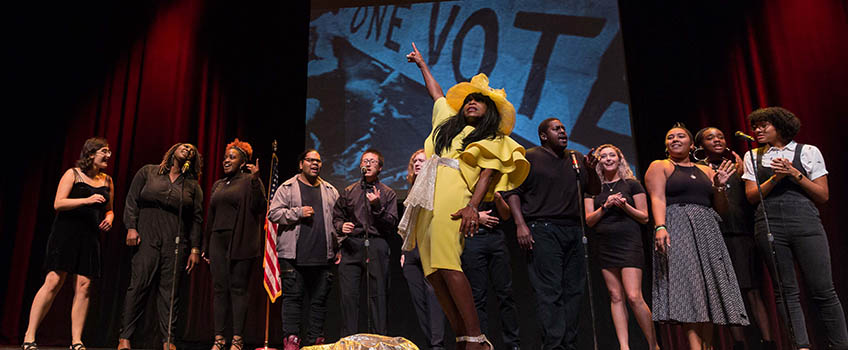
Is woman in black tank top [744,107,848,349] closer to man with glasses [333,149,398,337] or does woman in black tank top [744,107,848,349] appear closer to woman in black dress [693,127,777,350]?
woman in black dress [693,127,777,350]

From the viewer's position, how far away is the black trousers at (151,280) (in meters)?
4.15

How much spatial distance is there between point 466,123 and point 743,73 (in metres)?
4.33

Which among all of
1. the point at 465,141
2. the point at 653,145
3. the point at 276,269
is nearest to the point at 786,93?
the point at 653,145

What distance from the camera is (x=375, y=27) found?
6512 millimetres

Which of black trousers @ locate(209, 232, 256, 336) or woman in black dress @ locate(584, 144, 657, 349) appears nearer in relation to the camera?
woman in black dress @ locate(584, 144, 657, 349)

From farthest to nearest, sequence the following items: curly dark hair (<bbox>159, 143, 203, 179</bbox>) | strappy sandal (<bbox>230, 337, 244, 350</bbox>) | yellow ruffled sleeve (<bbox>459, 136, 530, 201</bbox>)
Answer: curly dark hair (<bbox>159, 143, 203, 179</bbox>)
strappy sandal (<bbox>230, 337, 244, 350</bbox>)
yellow ruffled sleeve (<bbox>459, 136, 530, 201</bbox>)

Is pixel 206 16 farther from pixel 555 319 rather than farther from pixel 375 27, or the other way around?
pixel 555 319

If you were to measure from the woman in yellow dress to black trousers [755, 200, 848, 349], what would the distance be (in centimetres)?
209

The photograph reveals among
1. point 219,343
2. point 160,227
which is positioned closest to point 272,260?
point 219,343

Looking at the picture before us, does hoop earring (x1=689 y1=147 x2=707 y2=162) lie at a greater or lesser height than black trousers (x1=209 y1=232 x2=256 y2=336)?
greater

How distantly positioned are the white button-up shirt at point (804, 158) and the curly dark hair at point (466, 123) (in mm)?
2248

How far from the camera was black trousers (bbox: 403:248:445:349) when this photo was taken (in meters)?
4.04

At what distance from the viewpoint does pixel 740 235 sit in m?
4.20

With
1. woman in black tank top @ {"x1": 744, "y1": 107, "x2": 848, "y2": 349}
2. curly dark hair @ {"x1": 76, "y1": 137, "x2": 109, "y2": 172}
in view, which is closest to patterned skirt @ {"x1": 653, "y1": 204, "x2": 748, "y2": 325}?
woman in black tank top @ {"x1": 744, "y1": 107, "x2": 848, "y2": 349}
